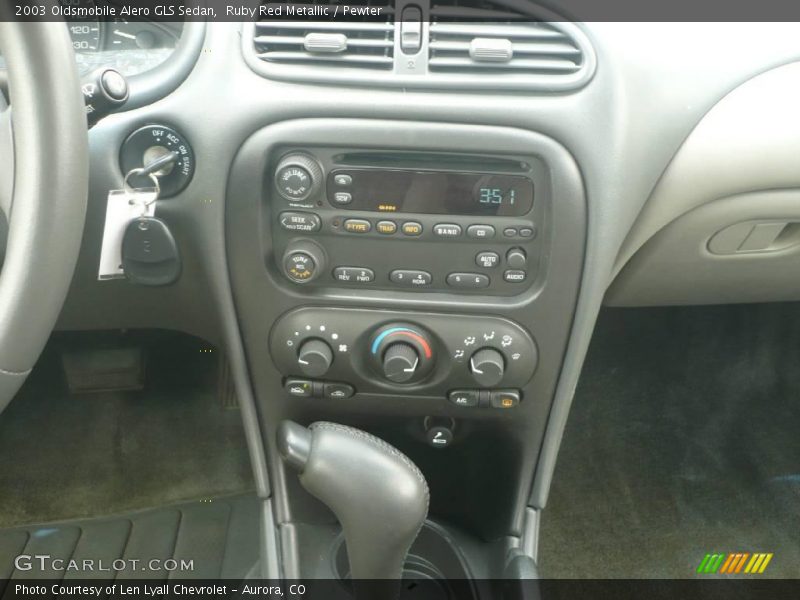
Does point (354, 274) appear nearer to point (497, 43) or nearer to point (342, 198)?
point (342, 198)

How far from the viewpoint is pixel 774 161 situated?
993 millimetres

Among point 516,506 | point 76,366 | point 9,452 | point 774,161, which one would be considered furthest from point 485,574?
point 9,452

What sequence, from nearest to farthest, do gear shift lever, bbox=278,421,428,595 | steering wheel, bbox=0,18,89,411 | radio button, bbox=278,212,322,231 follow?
1. steering wheel, bbox=0,18,89,411
2. gear shift lever, bbox=278,421,428,595
3. radio button, bbox=278,212,322,231

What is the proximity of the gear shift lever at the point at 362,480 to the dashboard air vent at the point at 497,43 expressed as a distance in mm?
410

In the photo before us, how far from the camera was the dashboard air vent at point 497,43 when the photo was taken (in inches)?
34.0

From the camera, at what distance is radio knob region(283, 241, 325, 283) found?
95 cm

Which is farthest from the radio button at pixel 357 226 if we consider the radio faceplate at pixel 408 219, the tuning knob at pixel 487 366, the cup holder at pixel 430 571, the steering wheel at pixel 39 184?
the cup holder at pixel 430 571

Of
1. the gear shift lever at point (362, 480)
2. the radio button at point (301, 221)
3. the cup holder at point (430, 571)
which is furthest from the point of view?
the cup holder at point (430, 571)

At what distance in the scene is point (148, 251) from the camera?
3.07 ft

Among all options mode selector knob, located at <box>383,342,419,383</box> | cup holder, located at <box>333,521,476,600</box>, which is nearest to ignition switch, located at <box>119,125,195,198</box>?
mode selector knob, located at <box>383,342,419,383</box>

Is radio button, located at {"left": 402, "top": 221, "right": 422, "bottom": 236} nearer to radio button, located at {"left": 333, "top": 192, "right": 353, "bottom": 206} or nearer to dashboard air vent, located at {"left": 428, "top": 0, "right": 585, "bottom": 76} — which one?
radio button, located at {"left": 333, "top": 192, "right": 353, "bottom": 206}

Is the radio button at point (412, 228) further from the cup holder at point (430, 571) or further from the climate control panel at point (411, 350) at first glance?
the cup holder at point (430, 571)

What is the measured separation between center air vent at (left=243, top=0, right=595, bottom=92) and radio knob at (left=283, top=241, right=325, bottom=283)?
7.6 inches

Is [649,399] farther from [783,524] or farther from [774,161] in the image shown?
[774,161]
